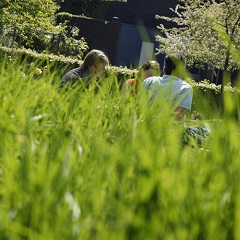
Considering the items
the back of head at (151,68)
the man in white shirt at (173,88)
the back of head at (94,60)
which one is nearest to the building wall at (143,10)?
the back of head at (94,60)

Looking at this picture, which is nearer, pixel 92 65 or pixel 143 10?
pixel 92 65

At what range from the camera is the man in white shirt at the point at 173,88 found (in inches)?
117

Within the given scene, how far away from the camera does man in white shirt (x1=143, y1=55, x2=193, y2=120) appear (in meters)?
2.96

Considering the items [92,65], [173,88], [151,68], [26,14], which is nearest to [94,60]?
[92,65]

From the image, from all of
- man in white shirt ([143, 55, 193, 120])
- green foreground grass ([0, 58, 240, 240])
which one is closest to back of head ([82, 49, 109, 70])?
man in white shirt ([143, 55, 193, 120])

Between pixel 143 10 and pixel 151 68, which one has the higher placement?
pixel 143 10

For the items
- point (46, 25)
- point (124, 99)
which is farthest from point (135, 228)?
point (46, 25)

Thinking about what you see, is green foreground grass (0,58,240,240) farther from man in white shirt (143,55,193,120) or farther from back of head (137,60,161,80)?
back of head (137,60,161,80)

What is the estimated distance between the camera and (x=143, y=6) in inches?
1566

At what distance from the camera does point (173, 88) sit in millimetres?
4012

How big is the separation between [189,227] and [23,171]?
0.43m

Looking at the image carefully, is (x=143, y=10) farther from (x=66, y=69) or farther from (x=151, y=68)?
(x=151, y=68)

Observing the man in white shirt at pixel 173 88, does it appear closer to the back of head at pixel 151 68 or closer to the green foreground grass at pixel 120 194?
the back of head at pixel 151 68

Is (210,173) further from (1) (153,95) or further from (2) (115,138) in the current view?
(1) (153,95)
